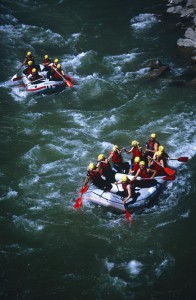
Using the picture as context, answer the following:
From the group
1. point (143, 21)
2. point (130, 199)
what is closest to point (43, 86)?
point (130, 199)

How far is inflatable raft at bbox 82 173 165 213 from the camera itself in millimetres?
10164

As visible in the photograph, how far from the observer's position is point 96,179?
1048cm

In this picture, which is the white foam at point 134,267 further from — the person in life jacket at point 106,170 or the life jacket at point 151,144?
the life jacket at point 151,144

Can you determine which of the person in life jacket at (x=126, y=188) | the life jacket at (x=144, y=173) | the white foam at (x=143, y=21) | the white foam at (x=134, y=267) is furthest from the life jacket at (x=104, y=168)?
the white foam at (x=143, y=21)

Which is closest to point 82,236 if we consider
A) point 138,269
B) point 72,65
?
point 138,269

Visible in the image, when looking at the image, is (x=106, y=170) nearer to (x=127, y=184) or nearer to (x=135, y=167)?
(x=135, y=167)

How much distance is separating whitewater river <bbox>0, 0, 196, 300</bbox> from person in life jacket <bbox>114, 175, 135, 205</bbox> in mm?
646

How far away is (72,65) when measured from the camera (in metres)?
18.0

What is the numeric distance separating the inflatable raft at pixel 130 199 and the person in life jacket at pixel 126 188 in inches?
4.6

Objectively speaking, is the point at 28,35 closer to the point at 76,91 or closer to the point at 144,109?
the point at 76,91

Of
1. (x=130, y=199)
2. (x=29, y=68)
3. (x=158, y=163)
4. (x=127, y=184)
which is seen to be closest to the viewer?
(x=127, y=184)

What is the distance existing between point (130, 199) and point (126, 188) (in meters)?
0.34

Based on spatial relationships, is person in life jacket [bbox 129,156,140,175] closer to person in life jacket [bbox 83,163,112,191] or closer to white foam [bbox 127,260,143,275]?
person in life jacket [bbox 83,163,112,191]

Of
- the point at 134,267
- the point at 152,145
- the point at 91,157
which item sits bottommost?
the point at 134,267
